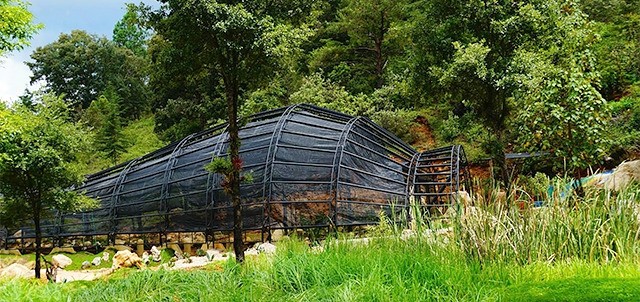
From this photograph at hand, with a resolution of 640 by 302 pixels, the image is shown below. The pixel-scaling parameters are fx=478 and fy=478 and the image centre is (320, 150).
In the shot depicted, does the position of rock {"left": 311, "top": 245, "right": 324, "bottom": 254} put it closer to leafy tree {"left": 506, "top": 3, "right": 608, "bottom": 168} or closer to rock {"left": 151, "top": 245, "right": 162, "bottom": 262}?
leafy tree {"left": 506, "top": 3, "right": 608, "bottom": 168}

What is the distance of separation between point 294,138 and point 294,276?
8130 mm

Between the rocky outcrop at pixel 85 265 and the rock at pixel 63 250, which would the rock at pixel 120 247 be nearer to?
the rocky outcrop at pixel 85 265

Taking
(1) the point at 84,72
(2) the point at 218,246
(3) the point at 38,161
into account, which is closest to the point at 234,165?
(3) the point at 38,161

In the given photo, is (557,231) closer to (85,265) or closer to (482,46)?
(482,46)

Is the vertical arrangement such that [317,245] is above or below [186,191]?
below

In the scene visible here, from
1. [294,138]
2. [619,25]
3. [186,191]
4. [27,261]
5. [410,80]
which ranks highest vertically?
[619,25]

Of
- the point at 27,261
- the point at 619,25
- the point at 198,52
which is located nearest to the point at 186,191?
the point at 27,261

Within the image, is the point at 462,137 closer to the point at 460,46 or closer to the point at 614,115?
the point at 614,115

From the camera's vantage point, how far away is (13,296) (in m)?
4.14

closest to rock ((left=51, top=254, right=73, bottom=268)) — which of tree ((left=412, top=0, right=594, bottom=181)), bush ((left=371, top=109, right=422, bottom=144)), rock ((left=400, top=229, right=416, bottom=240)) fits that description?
rock ((left=400, top=229, right=416, bottom=240))

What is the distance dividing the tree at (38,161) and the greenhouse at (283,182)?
287cm

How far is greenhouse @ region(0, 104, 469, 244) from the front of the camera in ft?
37.9

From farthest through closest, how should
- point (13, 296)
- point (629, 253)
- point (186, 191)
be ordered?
point (186, 191), point (629, 253), point (13, 296)

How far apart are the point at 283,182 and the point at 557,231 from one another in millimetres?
7534
